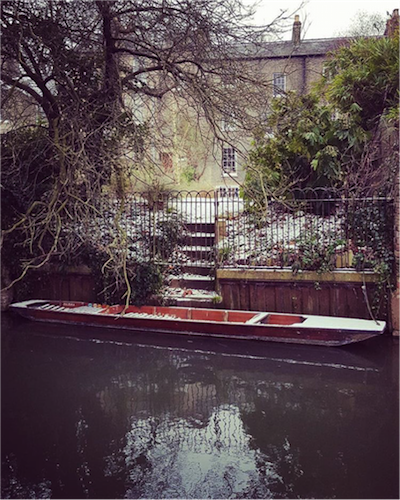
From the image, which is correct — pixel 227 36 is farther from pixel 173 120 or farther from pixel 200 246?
pixel 200 246

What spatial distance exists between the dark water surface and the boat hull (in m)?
0.21

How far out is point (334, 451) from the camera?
482cm

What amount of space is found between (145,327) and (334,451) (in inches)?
199

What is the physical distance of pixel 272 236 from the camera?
9.74 meters

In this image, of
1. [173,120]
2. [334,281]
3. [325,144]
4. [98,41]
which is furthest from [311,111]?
[98,41]

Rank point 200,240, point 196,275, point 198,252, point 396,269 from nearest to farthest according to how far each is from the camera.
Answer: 1. point 396,269
2. point 196,275
3. point 198,252
4. point 200,240

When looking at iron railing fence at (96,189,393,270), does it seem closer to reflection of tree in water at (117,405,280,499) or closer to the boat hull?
the boat hull

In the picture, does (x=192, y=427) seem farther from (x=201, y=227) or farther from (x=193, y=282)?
(x=201, y=227)

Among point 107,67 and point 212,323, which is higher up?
point 107,67

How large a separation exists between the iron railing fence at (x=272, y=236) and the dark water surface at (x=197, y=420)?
1.69 m

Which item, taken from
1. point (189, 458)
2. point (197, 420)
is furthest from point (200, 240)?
point (189, 458)

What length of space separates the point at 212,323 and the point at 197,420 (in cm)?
302

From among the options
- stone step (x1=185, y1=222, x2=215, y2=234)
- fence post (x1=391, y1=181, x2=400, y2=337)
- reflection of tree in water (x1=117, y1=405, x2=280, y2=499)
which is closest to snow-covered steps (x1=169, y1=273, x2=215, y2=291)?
stone step (x1=185, y1=222, x2=215, y2=234)

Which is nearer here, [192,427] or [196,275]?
[192,427]
